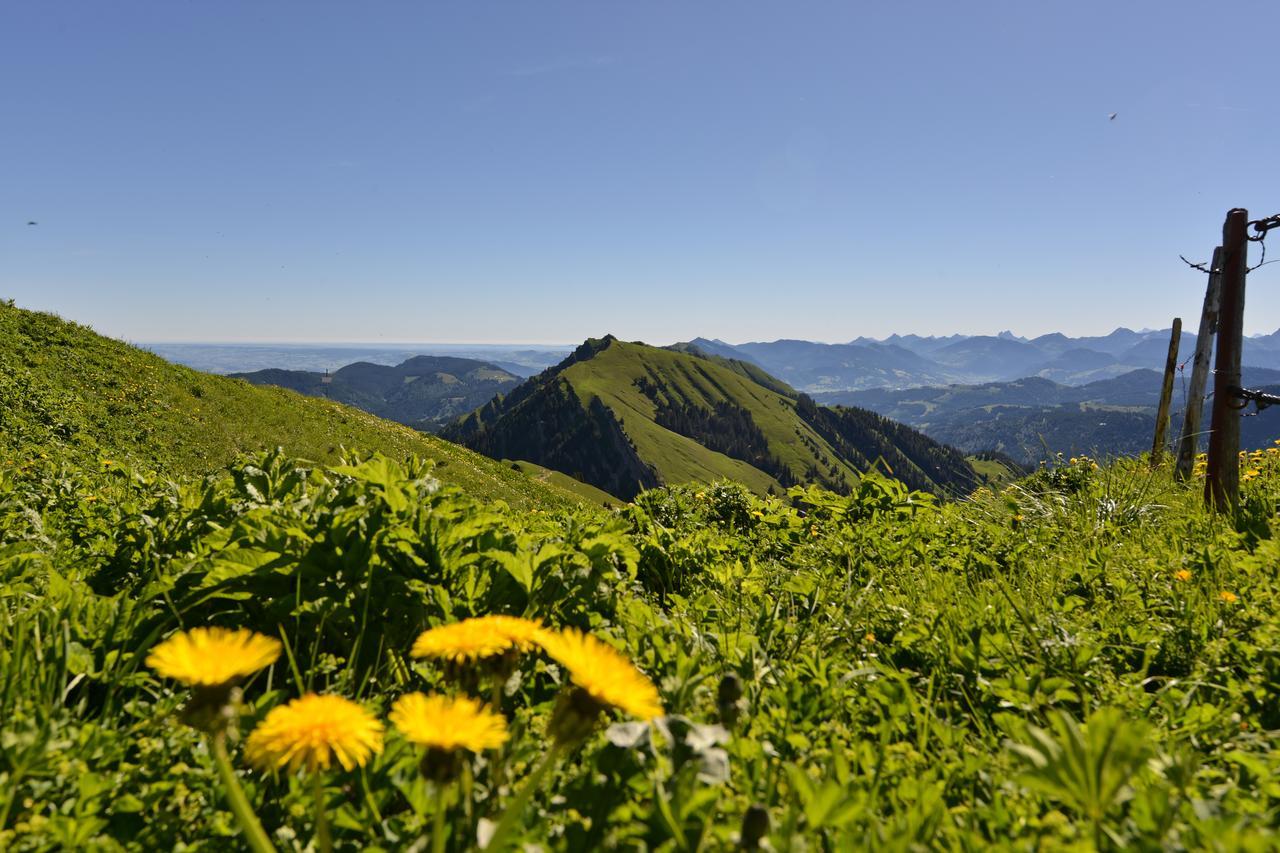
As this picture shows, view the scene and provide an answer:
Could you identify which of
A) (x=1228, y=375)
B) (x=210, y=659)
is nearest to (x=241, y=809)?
(x=210, y=659)

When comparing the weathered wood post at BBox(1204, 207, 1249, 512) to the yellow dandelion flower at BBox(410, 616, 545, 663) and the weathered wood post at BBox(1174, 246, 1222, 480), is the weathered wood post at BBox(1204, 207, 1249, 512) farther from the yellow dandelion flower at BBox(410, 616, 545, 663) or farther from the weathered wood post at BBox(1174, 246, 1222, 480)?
the yellow dandelion flower at BBox(410, 616, 545, 663)

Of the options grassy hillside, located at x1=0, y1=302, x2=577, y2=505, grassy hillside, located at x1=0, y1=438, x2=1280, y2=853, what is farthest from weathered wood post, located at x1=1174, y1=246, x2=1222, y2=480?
grassy hillside, located at x1=0, y1=302, x2=577, y2=505

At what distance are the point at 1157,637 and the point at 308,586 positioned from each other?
419 cm

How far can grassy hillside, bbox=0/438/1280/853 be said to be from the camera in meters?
1.55

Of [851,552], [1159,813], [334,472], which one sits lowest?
[851,552]

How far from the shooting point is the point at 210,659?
4.59 ft

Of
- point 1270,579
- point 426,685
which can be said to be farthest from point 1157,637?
point 426,685

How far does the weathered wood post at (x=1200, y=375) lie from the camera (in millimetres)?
7762

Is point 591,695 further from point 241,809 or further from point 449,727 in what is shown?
point 241,809

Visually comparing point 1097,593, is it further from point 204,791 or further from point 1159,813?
point 204,791

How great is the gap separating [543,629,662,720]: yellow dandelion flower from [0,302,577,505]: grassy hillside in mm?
15547

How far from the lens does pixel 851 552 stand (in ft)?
17.2

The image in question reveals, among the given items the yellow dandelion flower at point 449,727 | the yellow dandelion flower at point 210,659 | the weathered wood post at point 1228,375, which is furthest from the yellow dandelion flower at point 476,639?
the weathered wood post at point 1228,375

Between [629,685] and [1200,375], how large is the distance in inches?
419
